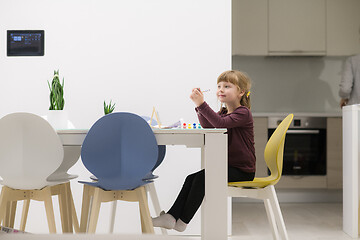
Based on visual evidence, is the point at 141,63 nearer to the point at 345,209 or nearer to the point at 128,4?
the point at 128,4

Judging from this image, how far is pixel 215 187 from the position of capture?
6.64 feet

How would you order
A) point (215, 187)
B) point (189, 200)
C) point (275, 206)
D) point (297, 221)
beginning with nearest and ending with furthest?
point (215, 187)
point (189, 200)
point (275, 206)
point (297, 221)

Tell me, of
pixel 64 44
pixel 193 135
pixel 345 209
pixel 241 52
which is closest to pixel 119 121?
pixel 193 135

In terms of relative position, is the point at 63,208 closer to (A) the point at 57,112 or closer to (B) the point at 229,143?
(A) the point at 57,112

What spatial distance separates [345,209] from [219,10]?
1.72m

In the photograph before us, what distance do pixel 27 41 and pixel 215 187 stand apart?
212 cm

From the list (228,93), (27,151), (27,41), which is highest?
(27,41)

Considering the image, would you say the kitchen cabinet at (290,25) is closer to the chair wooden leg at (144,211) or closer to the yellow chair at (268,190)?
the yellow chair at (268,190)

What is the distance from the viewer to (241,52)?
16.7 feet

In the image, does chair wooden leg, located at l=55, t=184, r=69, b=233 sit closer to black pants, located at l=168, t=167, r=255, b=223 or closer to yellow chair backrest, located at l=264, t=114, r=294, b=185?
black pants, located at l=168, t=167, r=255, b=223

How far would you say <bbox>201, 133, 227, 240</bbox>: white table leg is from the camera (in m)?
2.01

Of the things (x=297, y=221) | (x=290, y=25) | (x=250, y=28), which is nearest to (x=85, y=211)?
(x=297, y=221)

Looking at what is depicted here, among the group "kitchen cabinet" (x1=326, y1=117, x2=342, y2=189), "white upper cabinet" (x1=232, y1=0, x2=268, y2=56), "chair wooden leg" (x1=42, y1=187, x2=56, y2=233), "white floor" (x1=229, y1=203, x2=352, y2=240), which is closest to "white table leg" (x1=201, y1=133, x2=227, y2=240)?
"chair wooden leg" (x1=42, y1=187, x2=56, y2=233)

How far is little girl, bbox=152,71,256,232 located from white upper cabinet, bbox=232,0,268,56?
2.29m
